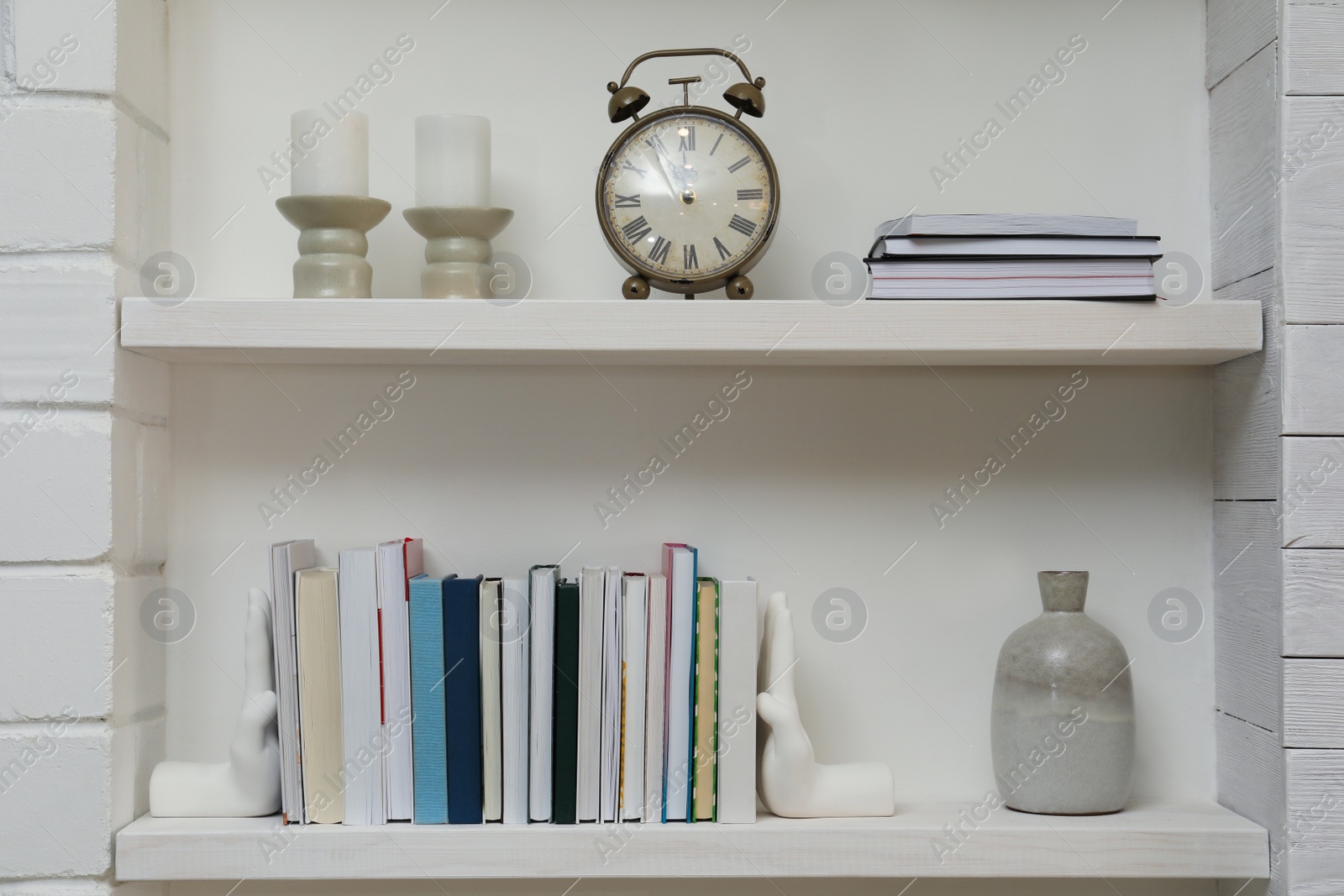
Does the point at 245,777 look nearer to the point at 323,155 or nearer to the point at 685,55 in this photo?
the point at 323,155

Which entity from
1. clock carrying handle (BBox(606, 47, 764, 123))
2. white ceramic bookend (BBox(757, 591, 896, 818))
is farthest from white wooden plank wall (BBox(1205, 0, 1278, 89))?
white ceramic bookend (BBox(757, 591, 896, 818))

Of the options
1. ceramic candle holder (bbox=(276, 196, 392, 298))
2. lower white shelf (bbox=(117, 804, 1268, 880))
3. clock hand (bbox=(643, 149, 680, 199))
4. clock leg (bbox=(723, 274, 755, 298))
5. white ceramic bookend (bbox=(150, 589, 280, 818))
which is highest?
clock hand (bbox=(643, 149, 680, 199))

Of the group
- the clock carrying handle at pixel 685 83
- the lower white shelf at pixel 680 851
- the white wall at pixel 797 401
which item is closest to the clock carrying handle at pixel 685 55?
the clock carrying handle at pixel 685 83

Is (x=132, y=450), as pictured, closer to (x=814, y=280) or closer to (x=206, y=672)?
(x=206, y=672)

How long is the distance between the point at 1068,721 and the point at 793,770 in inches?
11.2

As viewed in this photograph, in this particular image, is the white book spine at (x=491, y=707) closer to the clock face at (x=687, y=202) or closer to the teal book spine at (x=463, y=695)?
the teal book spine at (x=463, y=695)

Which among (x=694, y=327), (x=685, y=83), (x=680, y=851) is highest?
(x=685, y=83)

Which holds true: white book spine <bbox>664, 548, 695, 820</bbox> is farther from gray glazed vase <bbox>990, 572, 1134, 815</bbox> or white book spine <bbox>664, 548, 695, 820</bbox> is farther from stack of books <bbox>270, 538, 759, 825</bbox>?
gray glazed vase <bbox>990, 572, 1134, 815</bbox>

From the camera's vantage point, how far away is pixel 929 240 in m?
1.00

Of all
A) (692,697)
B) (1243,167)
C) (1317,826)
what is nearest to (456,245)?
(692,697)

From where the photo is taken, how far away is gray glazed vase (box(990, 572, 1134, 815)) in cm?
103

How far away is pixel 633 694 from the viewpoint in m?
1.02

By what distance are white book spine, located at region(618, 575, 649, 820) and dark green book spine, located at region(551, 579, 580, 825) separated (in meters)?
0.05

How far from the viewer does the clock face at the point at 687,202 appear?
1023 millimetres
